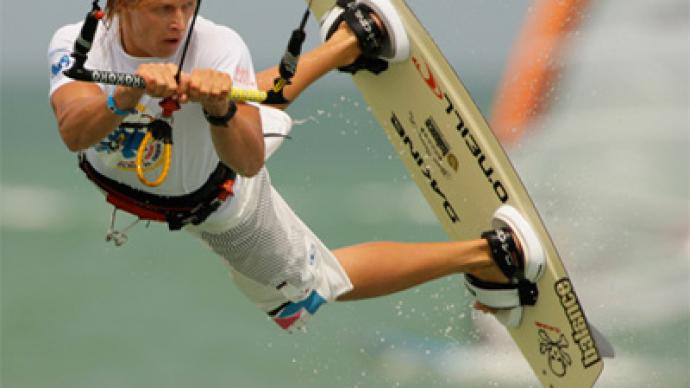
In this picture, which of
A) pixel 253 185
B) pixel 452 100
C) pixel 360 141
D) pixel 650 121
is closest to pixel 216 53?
pixel 253 185

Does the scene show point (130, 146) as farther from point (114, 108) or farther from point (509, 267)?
point (509, 267)

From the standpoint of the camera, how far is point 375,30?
712cm

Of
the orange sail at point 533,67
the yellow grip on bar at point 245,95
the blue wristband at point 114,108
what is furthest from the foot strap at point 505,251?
the orange sail at point 533,67

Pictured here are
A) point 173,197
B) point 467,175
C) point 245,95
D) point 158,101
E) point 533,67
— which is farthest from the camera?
point 533,67

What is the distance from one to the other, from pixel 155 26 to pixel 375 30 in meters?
2.20

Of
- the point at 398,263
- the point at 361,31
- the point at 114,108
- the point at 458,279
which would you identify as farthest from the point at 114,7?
the point at 458,279

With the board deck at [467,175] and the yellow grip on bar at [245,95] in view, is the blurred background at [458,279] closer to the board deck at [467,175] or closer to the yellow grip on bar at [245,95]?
the board deck at [467,175]

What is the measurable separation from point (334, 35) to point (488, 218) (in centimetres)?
106

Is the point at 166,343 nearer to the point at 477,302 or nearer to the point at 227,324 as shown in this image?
the point at 227,324

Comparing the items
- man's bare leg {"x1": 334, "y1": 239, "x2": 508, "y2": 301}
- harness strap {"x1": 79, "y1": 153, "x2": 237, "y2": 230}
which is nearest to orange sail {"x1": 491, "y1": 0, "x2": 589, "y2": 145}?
man's bare leg {"x1": 334, "y1": 239, "x2": 508, "y2": 301}

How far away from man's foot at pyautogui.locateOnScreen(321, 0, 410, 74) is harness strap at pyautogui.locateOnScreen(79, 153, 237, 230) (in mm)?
1670

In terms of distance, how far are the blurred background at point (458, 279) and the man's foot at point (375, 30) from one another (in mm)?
863

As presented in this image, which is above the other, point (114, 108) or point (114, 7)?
point (114, 7)

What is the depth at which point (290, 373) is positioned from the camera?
11.4 metres
